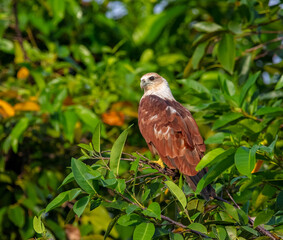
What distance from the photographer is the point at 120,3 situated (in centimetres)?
623

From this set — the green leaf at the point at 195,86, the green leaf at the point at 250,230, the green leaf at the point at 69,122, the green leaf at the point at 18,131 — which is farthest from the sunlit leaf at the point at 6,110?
the green leaf at the point at 250,230

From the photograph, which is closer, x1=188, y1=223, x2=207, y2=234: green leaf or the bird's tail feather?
x1=188, y1=223, x2=207, y2=234: green leaf

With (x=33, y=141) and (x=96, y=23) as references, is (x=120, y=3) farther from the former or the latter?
(x=33, y=141)

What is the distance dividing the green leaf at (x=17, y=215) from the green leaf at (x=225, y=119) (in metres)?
1.83

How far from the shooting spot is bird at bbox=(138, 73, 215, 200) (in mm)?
3014

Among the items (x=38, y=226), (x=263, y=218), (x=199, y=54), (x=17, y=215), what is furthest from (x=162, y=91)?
(x=38, y=226)

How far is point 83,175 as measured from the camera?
214 cm

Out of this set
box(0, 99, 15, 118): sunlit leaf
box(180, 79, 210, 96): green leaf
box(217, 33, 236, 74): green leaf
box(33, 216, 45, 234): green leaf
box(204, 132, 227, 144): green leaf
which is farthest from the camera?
box(0, 99, 15, 118): sunlit leaf

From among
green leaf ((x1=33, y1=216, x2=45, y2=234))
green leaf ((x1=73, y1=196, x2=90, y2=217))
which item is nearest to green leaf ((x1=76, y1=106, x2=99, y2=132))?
green leaf ((x1=33, y1=216, x2=45, y2=234))

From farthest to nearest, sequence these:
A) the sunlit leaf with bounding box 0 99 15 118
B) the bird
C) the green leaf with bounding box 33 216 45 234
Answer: the sunlit leaf with bounding box 0 99 15 118
the bird
the green leaf with bounding box 33 216 45 234

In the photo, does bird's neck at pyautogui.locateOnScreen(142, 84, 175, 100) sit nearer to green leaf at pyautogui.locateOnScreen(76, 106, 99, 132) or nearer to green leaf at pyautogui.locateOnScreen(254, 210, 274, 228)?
green leaf at pyautogui.locateOnScreen(76, 106, 99, 132)

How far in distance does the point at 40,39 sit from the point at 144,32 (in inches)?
53.8

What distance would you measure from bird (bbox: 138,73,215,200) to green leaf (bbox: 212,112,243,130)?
20cm

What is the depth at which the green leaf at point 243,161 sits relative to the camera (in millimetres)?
2064
